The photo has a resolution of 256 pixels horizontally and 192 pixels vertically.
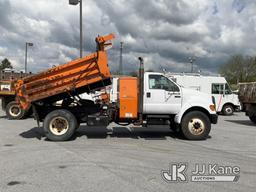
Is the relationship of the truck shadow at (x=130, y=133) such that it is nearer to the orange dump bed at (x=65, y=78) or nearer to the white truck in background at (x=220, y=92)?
the orange dump bed at (x=65, y=78)

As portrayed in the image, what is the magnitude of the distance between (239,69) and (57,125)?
58192 mm

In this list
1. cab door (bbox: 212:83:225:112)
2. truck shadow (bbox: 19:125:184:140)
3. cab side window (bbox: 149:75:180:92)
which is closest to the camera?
cab side window (bbox: 149:75:180:92)

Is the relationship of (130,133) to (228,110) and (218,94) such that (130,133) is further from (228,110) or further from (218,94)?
(228,110)

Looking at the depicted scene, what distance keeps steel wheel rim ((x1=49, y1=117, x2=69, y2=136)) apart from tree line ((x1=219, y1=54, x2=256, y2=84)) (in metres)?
56.5

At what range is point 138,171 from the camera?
677 centimetres

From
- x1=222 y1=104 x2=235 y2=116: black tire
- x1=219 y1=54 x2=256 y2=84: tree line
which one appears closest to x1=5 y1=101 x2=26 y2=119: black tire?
x1=222 y1=104 x2=235 y2=116: black tire

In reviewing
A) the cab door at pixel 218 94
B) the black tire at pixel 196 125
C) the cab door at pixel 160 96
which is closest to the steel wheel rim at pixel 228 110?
the cab door at pixel 218 94

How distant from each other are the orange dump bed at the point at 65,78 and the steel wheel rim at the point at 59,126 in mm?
812

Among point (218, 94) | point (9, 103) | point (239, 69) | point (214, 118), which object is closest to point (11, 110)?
point (9, 103)

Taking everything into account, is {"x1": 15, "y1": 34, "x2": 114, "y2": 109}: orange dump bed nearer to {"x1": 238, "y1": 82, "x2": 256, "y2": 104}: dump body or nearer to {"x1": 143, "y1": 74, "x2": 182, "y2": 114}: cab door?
{"x1": 143, "y1": 74, "x2": 182, "y2": 114}: cab door

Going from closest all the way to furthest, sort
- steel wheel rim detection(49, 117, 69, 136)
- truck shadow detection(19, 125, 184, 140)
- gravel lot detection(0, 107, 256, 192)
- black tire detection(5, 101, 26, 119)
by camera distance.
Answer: gravel lot detection(0, 107, 256, 192)
steel wheel rim detection(49, 117, 69, 136)
truck shadow detection(19, 125, 184, 140)
black tire detection(5, 101, 26, 119)

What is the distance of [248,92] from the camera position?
649 inches

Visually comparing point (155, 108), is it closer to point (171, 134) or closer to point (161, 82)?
point (161, 82)

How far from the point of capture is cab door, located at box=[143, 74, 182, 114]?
10984 millimetres
